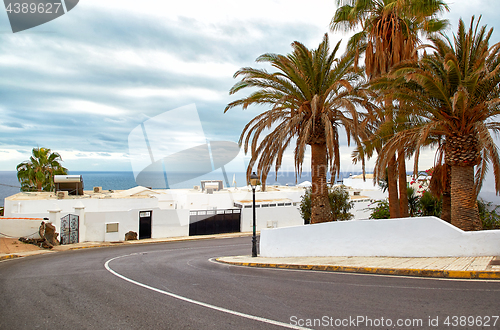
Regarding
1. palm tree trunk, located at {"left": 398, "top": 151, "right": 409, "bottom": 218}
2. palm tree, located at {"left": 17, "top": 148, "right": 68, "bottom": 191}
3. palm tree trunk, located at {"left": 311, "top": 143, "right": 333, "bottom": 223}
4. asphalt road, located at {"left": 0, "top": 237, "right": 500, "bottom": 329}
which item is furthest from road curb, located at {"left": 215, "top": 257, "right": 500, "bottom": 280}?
palm tree, located at {"left": 17, "top": 148, "right": 68, "bottom": 191}

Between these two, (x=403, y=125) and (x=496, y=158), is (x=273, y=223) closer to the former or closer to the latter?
(x=403, y=125)

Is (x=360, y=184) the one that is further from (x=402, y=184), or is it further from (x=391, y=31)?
(x=391, y=31)

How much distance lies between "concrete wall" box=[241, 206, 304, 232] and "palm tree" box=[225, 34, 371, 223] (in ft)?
57.9

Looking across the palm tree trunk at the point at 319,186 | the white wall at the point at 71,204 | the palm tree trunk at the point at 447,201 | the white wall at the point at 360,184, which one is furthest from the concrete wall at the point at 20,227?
the white wall at the point at 360,184

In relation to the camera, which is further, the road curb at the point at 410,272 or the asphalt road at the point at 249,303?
the road curb at the point at 410,272

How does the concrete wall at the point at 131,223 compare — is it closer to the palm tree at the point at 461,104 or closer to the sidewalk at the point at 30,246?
the sidewalk at the point at 30,246

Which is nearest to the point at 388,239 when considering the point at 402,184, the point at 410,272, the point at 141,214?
the point at 410,272

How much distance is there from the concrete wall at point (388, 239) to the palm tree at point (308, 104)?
148 cm

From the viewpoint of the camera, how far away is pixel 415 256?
1050 centimetres

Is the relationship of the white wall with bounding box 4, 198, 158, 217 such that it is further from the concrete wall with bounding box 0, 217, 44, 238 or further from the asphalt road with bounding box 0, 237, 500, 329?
the asphalt road with bounding box 0, 237, 500, 329

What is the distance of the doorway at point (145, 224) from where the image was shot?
88.6 feet

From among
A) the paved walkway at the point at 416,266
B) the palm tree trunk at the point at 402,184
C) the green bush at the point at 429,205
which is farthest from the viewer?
the green bush at the point at 429,205

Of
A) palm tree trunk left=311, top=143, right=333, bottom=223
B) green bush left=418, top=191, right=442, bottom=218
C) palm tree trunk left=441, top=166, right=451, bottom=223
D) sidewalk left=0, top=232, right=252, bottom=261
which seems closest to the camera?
palm tree trunk left=441, top=166, right=451, bottom=223

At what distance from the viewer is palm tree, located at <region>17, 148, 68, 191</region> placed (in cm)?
3975
